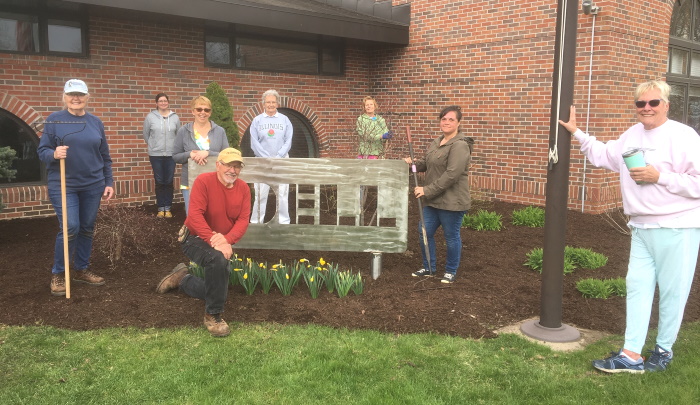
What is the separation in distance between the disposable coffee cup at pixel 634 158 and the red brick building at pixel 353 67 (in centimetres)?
589

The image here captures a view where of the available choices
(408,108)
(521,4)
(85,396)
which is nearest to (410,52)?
(408,108)

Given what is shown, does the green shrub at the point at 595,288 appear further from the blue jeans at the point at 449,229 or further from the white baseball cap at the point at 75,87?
the white baseball cap at the point at 75,87

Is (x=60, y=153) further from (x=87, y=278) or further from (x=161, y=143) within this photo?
(x=161, y=143)

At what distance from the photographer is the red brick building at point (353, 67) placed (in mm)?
8570

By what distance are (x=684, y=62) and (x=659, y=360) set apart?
9027mm

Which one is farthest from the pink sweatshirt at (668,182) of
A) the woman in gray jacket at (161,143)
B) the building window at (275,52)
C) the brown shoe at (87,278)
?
the building window at (275,52)

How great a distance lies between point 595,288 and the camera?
544 centimetres

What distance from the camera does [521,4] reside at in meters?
9.89

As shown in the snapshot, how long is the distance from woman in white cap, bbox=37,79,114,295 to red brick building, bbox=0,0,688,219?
320 centimetres

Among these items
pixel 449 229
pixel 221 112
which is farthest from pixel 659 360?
pixel 221 112

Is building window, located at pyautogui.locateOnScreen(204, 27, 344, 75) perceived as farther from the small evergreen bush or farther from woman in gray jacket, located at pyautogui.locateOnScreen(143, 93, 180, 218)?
the small evergreen bush

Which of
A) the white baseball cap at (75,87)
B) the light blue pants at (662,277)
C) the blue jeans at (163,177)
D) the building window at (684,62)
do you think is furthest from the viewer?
the building window at (684,62)

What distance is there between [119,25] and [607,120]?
25.6 ft

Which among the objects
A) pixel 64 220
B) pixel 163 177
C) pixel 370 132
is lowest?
pixel 64 220
